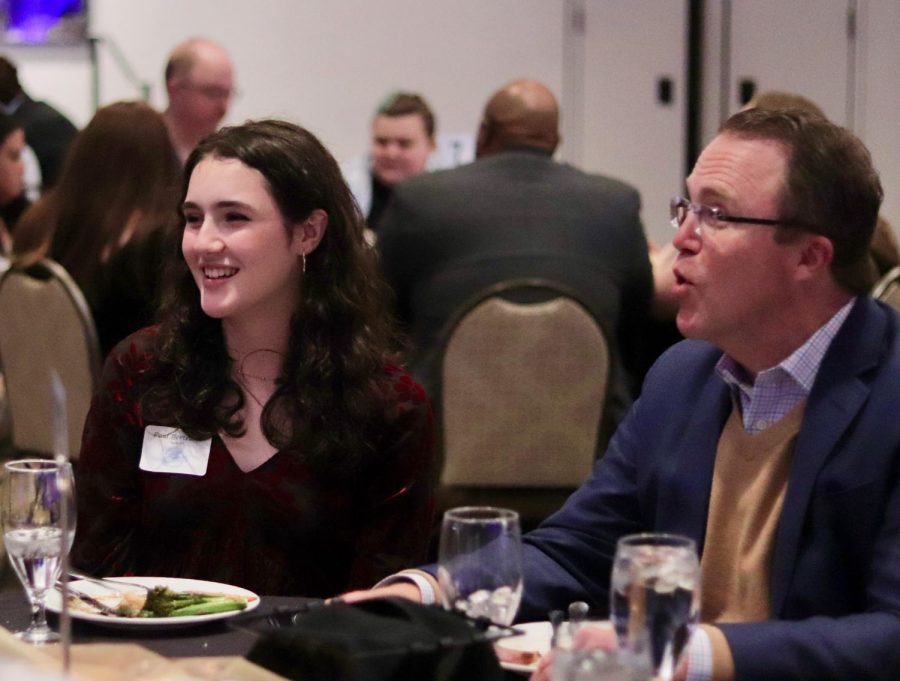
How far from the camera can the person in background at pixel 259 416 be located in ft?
8.18

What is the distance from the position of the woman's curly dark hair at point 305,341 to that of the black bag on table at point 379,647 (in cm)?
86

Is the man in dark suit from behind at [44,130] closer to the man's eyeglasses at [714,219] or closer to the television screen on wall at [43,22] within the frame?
the television screen on wall at [43,22]

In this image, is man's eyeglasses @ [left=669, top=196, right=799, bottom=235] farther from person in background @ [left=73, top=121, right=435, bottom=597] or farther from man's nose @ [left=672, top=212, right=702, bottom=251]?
person in background @ [left=73, top=121, right=435, bottom=597]

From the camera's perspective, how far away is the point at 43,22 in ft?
24.8

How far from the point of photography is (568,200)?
13.9 ft

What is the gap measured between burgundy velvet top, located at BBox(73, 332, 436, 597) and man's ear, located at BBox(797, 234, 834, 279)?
0.78 meters

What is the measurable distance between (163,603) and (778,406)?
2.81 feet

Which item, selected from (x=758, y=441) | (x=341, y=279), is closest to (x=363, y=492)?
(x=341, y=279)

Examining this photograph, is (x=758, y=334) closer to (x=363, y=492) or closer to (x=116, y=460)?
(x=363, y=492)

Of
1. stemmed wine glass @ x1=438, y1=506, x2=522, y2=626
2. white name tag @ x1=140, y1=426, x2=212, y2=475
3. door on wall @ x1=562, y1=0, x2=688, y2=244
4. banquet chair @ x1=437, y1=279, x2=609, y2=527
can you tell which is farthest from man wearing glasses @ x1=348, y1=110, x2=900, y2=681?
door on wall @ x1=562, y1=0, x2=688, y2=244

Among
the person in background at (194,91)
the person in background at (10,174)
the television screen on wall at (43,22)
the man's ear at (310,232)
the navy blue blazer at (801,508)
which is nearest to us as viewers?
the navy blue blazer at (801,508)

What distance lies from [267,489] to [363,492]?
0.57ft

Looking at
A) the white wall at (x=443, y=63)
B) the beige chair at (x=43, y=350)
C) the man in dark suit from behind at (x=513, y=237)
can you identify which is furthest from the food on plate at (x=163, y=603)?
the white wall at (x=443, y=63)

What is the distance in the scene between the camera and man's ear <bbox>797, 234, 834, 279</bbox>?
2059 millimetres
